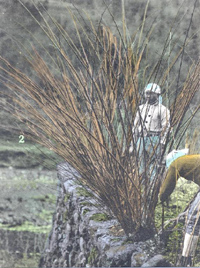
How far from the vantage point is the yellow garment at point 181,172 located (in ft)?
7.55

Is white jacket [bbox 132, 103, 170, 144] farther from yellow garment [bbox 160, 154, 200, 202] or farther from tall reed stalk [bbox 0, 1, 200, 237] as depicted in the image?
yellow garment [bbox 160, 154, 200, 202]

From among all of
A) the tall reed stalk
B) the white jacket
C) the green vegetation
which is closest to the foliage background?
the tall reed stalk

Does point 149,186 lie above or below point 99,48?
below

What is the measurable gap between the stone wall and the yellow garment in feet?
0.80

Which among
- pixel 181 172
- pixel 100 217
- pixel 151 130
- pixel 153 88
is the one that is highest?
pixel 153 88

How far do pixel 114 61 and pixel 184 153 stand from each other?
564 mm

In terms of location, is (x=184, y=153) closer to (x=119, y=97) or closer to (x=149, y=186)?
(x=149, y=186)

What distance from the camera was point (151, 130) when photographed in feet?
7.49

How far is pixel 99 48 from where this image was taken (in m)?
2.34

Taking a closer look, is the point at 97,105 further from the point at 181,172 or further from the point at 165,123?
the point at 181,172

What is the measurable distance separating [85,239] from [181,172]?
1.86 feet

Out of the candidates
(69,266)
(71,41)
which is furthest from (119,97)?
(69,266)

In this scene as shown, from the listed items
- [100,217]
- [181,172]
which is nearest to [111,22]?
[181,172]

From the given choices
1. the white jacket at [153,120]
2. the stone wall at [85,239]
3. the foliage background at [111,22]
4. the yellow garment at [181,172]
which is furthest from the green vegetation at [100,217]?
the foliage background at [111,22]
